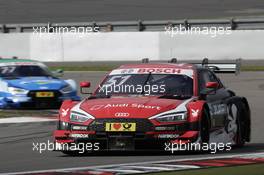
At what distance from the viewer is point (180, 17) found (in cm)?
4369

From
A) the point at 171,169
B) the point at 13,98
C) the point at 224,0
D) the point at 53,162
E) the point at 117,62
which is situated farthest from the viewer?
the point at 224,0

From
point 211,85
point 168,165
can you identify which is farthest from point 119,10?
point 168,165

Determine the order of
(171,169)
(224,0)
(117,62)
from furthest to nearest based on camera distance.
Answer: (224,0) < (117,62) < (171,169)

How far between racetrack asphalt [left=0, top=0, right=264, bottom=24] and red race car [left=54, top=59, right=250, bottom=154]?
1183 inches

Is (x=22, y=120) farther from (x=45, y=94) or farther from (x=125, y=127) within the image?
(x=125, y=127)

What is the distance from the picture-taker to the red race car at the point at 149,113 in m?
12.1

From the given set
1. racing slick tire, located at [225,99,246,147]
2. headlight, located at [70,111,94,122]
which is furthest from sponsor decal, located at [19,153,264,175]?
racing slick tire, located at [225,99,246,147]

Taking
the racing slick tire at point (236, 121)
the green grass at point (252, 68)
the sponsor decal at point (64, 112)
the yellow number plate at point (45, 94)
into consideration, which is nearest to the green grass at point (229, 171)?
the sponsor decal at point (64, 112)

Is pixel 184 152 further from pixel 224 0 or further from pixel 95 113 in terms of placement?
pixel 224 0

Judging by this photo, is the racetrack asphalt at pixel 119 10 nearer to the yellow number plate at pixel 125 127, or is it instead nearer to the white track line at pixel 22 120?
the white track line at pixel 22 120

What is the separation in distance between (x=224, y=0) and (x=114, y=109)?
36.3m

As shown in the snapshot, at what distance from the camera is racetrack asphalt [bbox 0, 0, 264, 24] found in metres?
44.6

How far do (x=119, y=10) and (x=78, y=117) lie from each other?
34503 millimetres

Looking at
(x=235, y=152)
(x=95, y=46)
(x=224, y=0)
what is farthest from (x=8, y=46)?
(x=235, y=152)
